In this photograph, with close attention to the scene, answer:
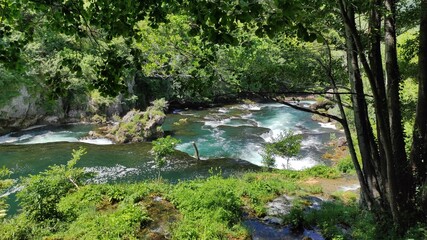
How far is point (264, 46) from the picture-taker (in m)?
8.77

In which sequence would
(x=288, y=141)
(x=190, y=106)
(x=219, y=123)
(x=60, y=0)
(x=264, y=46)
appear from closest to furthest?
1. (x=60, y=0)
2. (x=264, y=46)
3. (x=288, y=141)
4. (x=219, y=123)
5. (x=190, y=106)

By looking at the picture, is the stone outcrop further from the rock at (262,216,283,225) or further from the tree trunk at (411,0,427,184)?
the tree trunk at (411,0,427,184)

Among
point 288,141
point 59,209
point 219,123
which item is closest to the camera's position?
point 59,209

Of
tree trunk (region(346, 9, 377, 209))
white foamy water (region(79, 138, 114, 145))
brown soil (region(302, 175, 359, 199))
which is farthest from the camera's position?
white foamy water (region(79, 138, 114, 145))

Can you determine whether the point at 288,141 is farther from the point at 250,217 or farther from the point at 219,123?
the point at 219,123

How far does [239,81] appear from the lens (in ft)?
20.4

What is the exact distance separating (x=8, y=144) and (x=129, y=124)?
26.9 ft

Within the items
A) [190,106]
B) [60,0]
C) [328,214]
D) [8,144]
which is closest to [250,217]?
[328,214]

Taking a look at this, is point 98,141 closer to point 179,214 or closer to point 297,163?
point 297,163

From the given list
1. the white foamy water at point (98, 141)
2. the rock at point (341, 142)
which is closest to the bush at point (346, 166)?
the rock at point (341, 142)

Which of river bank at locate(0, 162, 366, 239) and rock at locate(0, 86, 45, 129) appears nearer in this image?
river bank at locate(0, 162, 366, 239)

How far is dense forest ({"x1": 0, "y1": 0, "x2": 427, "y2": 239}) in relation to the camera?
3.48m

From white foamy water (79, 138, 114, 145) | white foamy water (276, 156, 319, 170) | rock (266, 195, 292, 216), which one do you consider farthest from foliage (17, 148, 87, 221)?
white foamy water (79, 138, 114, 145)

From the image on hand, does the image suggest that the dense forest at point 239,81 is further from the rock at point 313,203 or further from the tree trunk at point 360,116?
the rock at point 313,203
